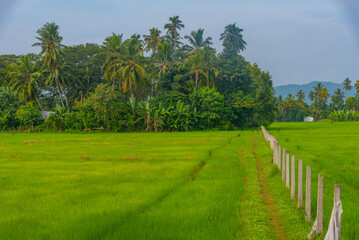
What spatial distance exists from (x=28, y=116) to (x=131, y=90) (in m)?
14.7

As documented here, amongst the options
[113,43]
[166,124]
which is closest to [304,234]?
[166,124]

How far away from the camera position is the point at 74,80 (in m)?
54.4

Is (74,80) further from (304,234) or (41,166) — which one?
(304,234)

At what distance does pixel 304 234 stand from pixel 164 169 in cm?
772

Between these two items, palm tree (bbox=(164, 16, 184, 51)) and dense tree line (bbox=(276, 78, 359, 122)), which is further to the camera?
dense tree line (bbox=(276, 78, 359, 122))

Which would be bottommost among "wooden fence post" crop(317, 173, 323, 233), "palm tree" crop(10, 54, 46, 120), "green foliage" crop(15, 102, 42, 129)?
"wooden fence post" crop(317, 173, 323, 233)

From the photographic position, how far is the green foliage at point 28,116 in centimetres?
4581

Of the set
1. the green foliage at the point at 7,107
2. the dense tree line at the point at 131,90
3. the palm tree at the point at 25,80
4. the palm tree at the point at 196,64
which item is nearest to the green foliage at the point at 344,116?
the dense tree line at the point at 131,90

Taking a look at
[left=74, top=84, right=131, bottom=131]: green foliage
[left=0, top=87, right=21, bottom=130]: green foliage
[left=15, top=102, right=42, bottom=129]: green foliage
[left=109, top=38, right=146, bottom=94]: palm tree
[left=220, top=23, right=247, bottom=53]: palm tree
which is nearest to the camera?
[left=74, top=84, right=131, bottom=131]: green foliage

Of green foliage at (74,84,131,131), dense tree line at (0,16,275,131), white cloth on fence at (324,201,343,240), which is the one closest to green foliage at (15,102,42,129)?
dense tree line at (0,16,275,131)

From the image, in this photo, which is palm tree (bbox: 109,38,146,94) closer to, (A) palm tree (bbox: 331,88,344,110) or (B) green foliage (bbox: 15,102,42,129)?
(B) green foliage (bbox: 15,102,42,129)

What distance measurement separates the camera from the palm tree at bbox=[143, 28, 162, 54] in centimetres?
6476

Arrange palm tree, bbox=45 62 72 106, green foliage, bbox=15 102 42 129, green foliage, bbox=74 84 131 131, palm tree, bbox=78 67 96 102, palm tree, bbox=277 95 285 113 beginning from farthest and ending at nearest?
palm tree, bbox=277 95 285 113
palm tree, bbox=78 67 96 102
palm tree, bbox=45 62 72 106
green foliage, bbox=15 102 42 129
green foliage, bbox=74 84 131 131

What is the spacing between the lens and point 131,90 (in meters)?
48.2
